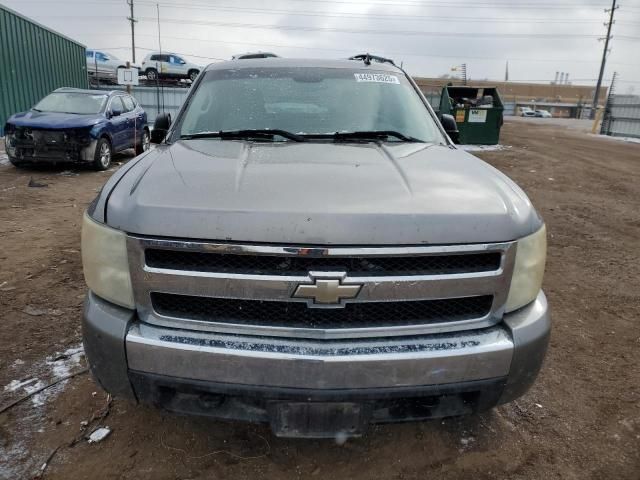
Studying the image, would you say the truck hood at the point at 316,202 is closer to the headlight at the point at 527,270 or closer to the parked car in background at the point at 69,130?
the headlight at the point at 527,270

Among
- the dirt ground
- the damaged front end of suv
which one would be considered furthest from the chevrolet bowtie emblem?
the damaged front end of suv

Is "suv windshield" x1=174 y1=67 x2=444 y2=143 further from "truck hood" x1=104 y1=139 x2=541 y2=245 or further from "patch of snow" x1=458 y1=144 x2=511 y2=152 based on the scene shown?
"patch of snow" x1=458 y1=144 x2=511 y2=152

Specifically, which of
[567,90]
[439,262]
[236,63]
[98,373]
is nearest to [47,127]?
[236,63]

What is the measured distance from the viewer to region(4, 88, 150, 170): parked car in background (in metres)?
9.58

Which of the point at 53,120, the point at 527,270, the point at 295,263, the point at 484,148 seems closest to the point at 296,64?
the point at 295,263

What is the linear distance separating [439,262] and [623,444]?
1.56m

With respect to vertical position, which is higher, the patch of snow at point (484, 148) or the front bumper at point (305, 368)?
the front bumper at point (305, 368)

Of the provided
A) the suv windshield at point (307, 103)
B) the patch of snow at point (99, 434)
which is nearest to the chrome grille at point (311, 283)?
the patch of snow at point (99, 434)

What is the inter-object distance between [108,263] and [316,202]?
2.79ft

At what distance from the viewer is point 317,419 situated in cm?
187

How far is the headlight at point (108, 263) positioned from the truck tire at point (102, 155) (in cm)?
891

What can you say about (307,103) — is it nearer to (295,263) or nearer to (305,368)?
(295,263)

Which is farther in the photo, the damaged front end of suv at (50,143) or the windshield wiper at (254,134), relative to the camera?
the damaged front end of suv at (50,143)

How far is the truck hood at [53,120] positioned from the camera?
9562mm
